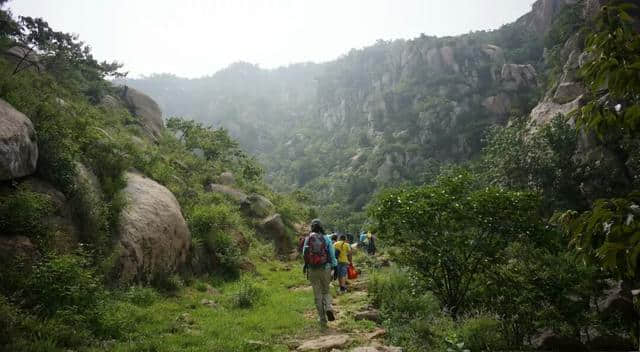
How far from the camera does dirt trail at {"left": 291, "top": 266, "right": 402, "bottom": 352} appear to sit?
5.90 meters

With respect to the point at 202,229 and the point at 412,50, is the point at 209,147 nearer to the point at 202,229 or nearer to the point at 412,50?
the point at 202,229

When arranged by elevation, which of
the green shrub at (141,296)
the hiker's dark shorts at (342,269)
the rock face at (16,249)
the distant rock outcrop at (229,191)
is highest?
the rock face at (16,249)

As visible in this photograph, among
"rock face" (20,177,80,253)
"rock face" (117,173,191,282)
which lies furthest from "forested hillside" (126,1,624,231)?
"rock face" (20,177,80,253)

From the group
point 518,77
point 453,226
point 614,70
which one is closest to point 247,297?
point 453,226

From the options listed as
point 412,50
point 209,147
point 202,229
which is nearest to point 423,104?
point 412,50

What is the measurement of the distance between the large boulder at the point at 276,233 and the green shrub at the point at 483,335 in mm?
14170

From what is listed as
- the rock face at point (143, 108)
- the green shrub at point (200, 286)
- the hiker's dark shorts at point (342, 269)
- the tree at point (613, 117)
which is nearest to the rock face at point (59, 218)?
the green shrub at point (200, 286)

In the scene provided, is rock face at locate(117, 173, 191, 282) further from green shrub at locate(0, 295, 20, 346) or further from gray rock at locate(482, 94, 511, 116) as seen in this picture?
gray rock at locate(482, 94, 511, 116)

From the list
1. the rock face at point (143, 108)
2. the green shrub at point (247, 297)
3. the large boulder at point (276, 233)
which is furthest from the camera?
the rock face at point (143, 108)

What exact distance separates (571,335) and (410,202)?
3731 millimetres

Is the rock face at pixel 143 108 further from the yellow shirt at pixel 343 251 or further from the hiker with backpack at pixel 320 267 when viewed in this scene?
the hiker with backpack at pixel 320 267

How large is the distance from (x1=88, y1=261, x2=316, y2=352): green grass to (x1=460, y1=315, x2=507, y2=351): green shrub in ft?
9.03

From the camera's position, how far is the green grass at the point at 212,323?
6074 millimetres

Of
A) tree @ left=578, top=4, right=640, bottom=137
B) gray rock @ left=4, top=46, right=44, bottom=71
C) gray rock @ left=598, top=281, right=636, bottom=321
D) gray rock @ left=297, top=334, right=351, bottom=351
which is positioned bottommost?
gray rock @ left=598, top=281, right=636, bottom=321
